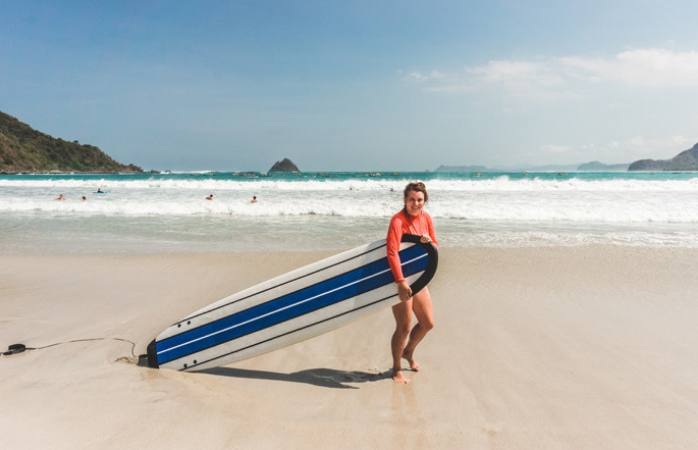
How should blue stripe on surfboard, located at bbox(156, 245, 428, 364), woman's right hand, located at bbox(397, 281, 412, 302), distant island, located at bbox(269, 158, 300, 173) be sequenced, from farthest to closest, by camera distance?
distant island, located at bbox(269, 158, 300, 173), blue stripe on surfboard, located at bbox(156, 245, 428, 364), woman's right hand, located at bbox(397, 281, 412, 302)

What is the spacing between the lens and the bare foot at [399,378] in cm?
304

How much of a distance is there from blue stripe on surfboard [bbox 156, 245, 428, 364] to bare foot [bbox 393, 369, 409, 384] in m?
0.68

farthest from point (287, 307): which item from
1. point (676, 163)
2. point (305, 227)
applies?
point (676, 163)

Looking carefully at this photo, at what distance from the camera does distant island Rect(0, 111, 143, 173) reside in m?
77.8

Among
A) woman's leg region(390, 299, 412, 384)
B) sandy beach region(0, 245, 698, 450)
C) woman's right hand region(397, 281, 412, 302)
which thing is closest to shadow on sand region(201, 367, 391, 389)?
sandy beach region(0, 245, 698, 450)

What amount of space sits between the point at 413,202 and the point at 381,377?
1.35m

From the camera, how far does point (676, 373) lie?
10.1 ft

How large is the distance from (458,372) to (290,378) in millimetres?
1279

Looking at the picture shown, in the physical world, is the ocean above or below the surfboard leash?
above

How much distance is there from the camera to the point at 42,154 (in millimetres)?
86188

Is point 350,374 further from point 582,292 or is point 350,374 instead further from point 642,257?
point 642,257

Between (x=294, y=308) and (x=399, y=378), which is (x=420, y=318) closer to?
(x=399, y=378)

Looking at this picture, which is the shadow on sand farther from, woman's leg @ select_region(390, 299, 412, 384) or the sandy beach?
woman's leg @ select_region(390, 299, 412, 384)

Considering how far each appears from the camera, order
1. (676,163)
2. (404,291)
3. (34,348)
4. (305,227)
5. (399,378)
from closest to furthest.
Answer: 1. (404,291)
2. (399,378)
3. (34,348)
4. (305,227)
5. (676,163)
